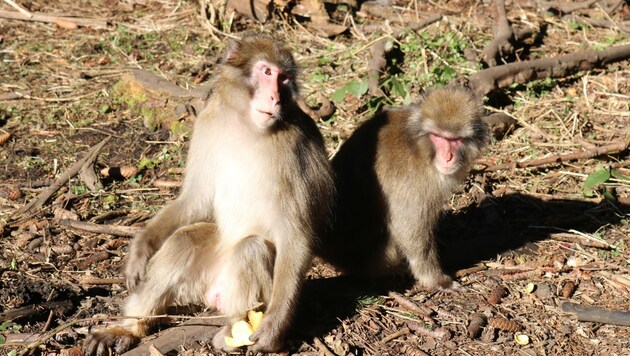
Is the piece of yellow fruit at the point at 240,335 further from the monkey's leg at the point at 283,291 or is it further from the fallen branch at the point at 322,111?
the fallen branch at the point at 322,111

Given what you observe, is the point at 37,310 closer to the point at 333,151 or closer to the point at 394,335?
the point at 394,335

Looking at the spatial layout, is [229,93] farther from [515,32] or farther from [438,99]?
[515,32]

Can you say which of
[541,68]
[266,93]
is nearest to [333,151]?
[541,68]

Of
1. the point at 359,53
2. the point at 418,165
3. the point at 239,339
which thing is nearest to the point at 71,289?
the point at 239,339

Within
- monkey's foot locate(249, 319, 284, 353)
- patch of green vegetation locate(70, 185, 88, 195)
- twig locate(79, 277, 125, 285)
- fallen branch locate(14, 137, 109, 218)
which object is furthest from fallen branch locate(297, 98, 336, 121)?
monkey's foot locate(249, 319, 284, 353)

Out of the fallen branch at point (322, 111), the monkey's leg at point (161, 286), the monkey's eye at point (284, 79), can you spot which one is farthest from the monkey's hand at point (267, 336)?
the fallen branch at point (322, 111)

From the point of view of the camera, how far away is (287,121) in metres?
4.91

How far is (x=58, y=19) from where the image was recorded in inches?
389

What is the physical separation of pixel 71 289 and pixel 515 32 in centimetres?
619

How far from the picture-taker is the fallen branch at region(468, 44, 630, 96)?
825cm

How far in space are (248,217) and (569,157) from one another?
3833mm

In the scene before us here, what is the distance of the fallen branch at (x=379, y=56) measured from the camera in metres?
8.40

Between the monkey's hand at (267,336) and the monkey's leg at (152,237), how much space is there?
32.5 inches

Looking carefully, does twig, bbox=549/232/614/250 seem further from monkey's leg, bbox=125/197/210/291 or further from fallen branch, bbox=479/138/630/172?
monkey's leg, bbox=125/197/210/291
